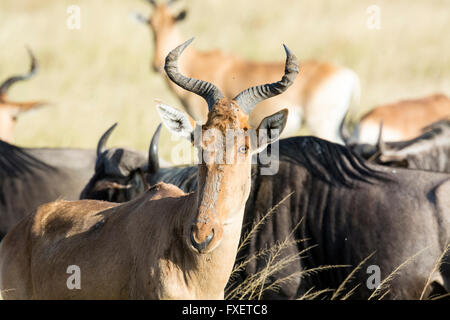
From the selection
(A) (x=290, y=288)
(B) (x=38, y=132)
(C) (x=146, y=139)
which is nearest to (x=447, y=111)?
(C) (x=146, y=139)

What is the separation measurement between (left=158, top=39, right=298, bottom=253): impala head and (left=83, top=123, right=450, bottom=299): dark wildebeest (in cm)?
162

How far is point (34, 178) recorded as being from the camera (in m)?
9.21

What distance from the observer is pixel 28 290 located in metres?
5.40

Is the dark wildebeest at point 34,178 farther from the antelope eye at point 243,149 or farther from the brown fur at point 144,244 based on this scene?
the antelope eye at point 243,149

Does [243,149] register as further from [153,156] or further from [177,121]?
[153,156]

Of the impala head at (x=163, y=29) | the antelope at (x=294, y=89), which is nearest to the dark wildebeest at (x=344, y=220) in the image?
the antelope at (x=294, y=89)

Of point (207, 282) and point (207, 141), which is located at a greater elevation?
point (207, 141)

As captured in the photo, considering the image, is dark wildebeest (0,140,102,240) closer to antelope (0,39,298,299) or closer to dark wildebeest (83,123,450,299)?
dark wildebeest (83,123,450,299)

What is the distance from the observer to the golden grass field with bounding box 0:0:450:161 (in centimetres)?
1614

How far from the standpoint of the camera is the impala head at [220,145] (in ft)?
15.0

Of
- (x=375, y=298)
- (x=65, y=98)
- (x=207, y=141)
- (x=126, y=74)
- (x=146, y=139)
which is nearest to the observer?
(x=207, y=141)
